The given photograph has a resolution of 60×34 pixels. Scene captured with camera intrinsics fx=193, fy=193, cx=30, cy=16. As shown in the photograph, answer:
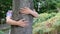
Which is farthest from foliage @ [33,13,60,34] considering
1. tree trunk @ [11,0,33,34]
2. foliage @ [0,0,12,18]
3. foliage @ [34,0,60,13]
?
foliage @ [34,0,60,13]

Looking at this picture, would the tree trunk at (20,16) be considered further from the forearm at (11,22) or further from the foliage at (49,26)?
the foliage at (49,26)

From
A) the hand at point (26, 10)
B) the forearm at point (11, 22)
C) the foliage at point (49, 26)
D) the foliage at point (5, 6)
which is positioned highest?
the hand at point (26, 10)

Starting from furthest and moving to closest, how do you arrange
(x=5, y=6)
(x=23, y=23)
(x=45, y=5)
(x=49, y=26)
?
(x=45, y=5) → (x=5, y=6) → (x=49, y=26) → (x=23, y=23)

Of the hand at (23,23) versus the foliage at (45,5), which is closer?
the hand at (23,23)

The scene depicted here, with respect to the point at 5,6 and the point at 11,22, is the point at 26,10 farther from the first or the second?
the point at 5,6

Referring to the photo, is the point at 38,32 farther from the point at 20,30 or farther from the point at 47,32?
the point at 20,30

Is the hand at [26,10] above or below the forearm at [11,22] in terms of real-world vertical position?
above

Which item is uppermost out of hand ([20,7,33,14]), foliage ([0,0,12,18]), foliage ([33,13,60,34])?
hand ([20,7,33,14])

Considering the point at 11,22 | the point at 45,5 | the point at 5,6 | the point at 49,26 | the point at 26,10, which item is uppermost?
the point at 26,10

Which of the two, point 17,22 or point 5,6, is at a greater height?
point 17,22

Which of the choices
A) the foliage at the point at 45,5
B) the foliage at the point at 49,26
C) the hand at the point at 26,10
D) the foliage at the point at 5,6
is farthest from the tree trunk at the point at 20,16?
the foliage at the point at 45,5

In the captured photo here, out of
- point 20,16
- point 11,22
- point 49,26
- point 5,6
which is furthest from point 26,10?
point 5,6

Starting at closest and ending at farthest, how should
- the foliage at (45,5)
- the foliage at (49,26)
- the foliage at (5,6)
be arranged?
the foliage at (49,26) → the foliage at (5,6) → the foliage at (45,5)

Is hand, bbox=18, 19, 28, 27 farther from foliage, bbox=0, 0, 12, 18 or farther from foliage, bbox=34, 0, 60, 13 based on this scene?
foliage, bbox=34, 0, 60, 13
